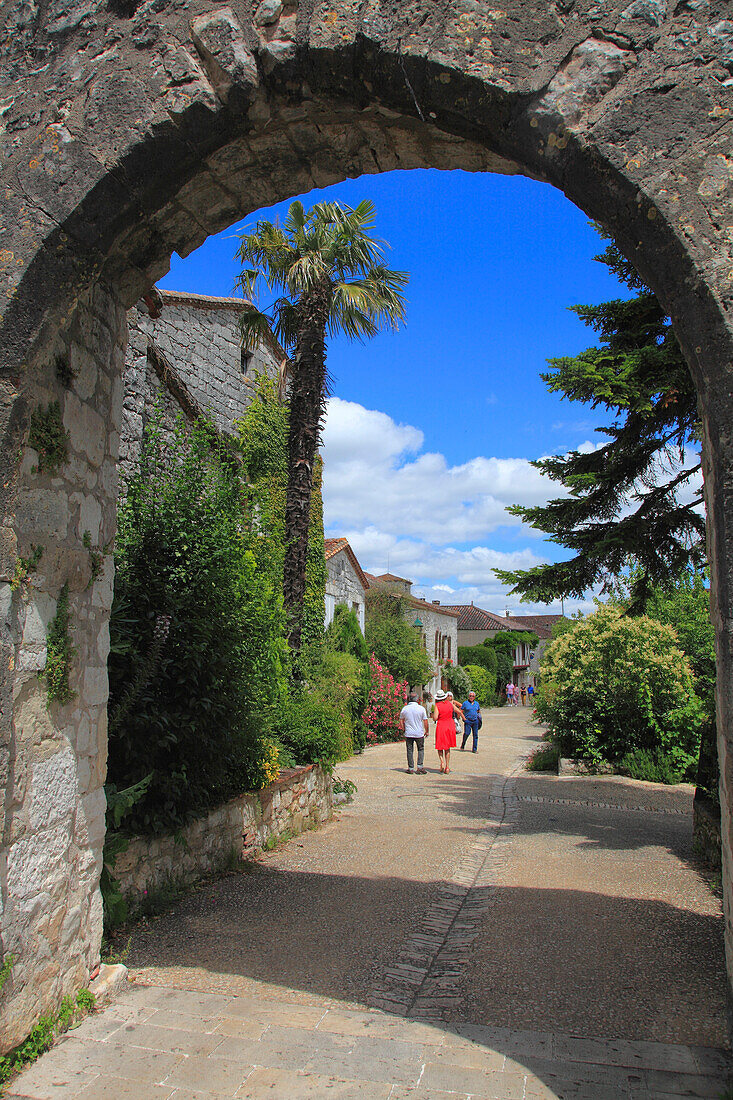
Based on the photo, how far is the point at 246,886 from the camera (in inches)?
224

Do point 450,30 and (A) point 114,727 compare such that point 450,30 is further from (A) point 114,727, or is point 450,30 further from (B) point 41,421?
(A) point 114,727

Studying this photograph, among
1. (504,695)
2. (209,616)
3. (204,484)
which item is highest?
(204,484)

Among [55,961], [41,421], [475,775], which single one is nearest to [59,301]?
[41,421]

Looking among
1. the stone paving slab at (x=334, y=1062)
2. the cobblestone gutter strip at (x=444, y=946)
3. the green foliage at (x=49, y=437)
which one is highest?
the green foliage at (x=49, y=437)

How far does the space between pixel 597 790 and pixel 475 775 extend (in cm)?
307

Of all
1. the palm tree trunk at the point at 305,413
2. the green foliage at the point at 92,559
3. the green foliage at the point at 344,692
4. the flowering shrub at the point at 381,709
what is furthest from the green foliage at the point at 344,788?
the flowering shrub at the point at 381,709

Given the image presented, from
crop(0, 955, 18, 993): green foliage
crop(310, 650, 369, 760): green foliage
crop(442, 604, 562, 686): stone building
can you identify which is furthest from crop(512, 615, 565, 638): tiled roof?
crop(0, 955, 18, 993): green foliage

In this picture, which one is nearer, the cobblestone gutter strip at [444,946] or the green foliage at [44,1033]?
the green foliage at [44,1033]

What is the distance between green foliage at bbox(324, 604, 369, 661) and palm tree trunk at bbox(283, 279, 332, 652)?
6.90 meters

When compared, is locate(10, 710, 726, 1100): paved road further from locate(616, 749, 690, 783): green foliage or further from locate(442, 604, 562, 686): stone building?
locate(442, 604, 562, 686): stone building

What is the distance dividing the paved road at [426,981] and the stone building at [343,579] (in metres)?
11.4

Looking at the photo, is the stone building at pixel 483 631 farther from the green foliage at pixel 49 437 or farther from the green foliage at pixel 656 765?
the green foliage at pixel 49 437

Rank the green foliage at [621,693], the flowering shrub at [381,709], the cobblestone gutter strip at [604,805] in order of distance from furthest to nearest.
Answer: the flowering shrub at [381,709], the green foliage at [621,693], the cobblestone gutter strip at [604,805]

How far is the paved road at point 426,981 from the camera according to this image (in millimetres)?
2736
